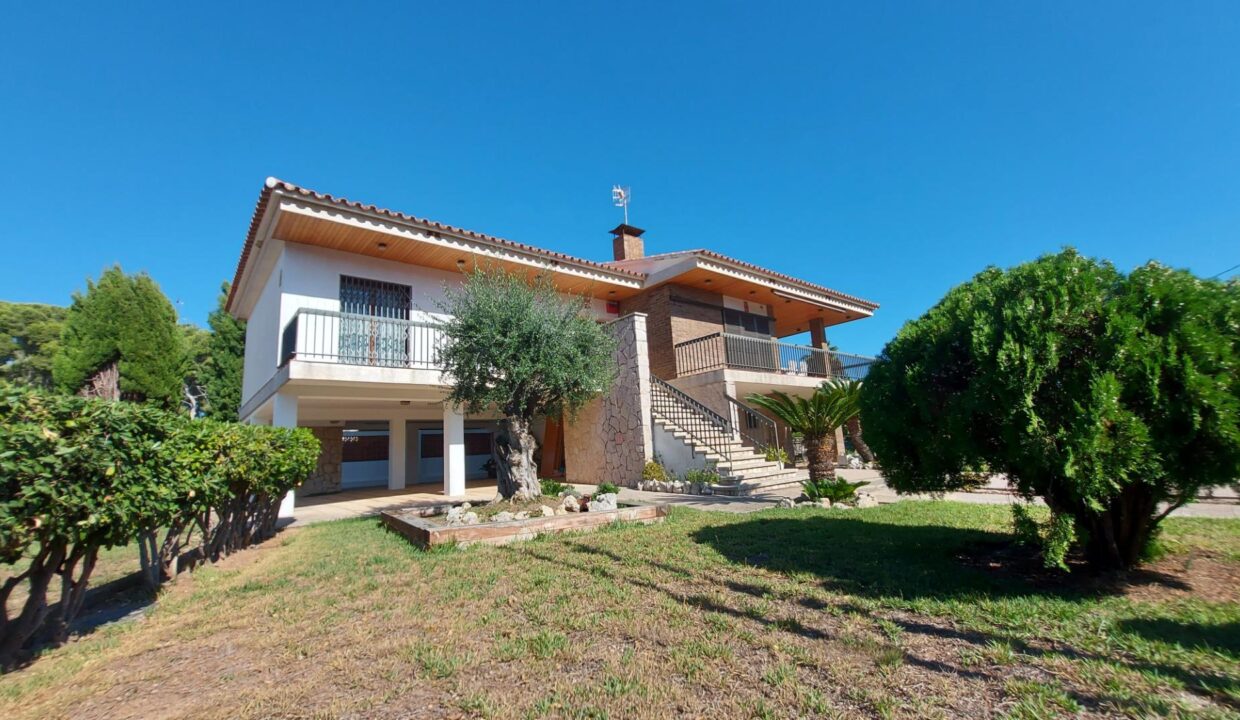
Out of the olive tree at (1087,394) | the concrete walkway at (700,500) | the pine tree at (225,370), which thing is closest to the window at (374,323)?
the concrete walkway at (700,500)

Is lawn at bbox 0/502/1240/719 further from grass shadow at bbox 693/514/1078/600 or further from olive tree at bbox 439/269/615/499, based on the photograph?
olive tree at bbox 439/269/615/499

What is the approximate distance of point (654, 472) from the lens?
11.1 metres

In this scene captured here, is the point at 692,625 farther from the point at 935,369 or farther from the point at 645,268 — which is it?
the point at 645,268

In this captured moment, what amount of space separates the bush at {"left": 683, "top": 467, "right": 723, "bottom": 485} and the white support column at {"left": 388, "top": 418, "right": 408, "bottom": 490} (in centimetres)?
836

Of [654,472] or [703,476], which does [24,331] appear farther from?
[703,476]

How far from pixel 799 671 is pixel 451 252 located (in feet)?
35.8

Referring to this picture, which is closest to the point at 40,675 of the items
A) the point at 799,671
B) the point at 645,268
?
the point at 799,671

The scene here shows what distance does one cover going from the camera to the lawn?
2330mm

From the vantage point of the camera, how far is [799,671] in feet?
→ 8.36

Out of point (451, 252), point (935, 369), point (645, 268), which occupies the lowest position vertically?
point (935, 369)

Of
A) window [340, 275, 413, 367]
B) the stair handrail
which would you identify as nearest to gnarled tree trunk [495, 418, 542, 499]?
window [340, 275, 413, 367]

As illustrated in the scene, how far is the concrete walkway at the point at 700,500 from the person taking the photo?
6.91 meters

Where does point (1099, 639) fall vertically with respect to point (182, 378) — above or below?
below

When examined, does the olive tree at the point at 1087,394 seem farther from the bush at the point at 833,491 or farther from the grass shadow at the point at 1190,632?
the bush at the point at 833,491
